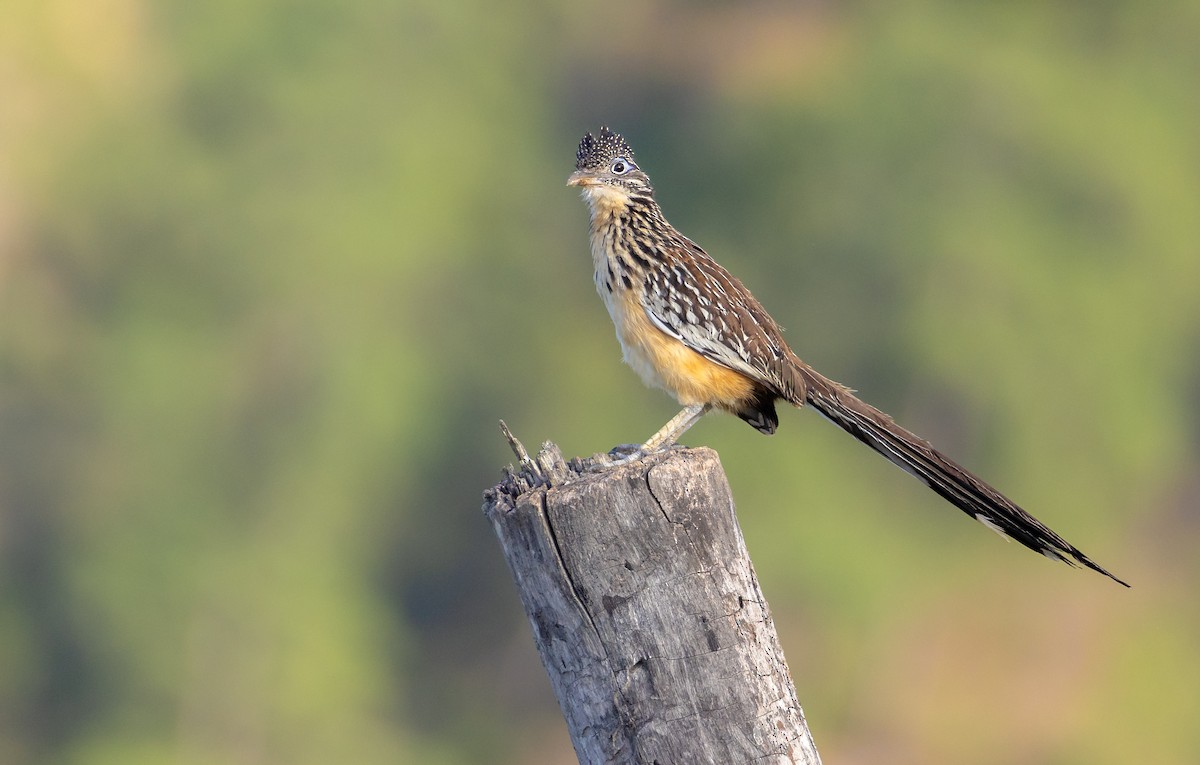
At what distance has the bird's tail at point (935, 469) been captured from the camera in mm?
4180

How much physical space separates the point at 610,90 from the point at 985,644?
10494mm

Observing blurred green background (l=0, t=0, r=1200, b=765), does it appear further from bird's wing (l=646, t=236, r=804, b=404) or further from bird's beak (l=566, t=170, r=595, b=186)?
bird's wing (l=646, t=236, r=804, b=404)

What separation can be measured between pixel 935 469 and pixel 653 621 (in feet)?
5.83

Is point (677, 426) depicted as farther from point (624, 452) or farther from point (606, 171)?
point (606, 171)

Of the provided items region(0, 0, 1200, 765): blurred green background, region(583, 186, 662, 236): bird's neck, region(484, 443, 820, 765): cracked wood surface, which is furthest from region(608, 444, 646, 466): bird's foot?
region(0, 0, 1200, 765): blurred green background

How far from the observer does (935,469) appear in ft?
15.3

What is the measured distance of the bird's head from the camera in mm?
6051

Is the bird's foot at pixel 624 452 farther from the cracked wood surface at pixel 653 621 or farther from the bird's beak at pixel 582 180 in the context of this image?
the bird's beak at pixel 582 180

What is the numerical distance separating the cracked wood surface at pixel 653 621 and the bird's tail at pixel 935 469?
984 mm

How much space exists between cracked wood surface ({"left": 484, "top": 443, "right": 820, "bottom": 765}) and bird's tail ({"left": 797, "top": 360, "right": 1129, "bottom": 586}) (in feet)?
3.23

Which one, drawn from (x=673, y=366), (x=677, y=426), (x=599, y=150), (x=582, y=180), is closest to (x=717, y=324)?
(x=673, y=366)

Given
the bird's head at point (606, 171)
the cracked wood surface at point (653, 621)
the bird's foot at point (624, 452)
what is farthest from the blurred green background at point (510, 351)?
the cracked wood surface at point (653, 621)

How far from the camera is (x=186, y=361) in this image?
59.3 feet

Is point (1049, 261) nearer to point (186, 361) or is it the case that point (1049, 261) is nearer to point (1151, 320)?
point (1151, 320)
